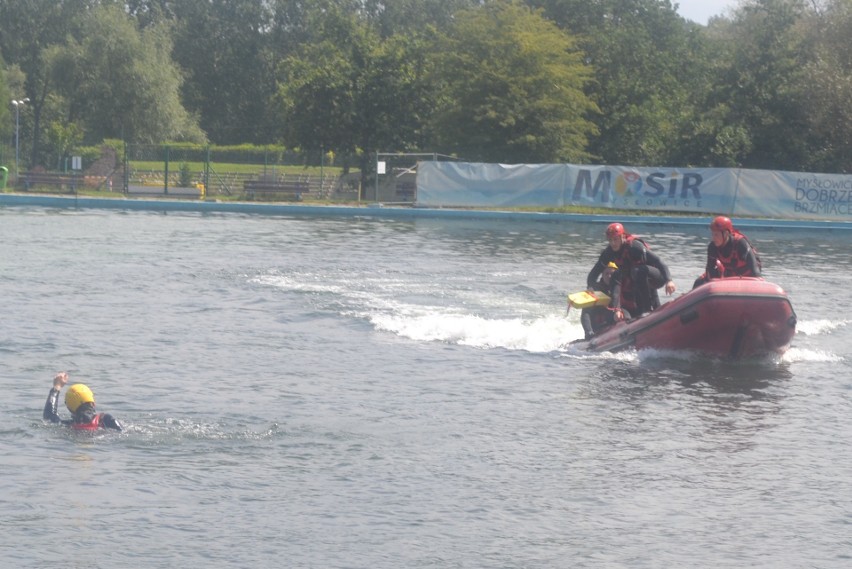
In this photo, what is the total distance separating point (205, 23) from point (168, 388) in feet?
250

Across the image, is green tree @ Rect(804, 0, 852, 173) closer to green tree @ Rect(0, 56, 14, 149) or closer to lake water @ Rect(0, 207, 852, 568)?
lake water @ Rect(0, 207, 852, 568)

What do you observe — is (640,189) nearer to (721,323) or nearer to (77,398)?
(721,323)

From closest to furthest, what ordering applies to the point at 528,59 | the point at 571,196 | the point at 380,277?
the point at 380,277 < the point at 571,196 < the point at 528,59

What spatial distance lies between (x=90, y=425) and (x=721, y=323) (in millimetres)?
7202

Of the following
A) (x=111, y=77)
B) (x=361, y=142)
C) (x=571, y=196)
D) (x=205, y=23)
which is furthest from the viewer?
(x=205, y=23)

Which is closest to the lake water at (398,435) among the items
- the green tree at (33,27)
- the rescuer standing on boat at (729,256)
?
the rescuer standing on boat at (729,256)

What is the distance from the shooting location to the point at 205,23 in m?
86.7

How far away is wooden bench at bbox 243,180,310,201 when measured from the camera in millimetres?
43969

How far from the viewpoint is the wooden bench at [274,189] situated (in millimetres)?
43969

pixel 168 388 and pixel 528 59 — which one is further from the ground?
pixel 528 59

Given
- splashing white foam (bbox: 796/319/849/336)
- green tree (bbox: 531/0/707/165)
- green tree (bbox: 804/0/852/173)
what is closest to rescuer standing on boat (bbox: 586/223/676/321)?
splashing white foam (bbox: 796/319/849/336)

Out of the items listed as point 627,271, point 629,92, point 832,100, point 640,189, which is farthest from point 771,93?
point 627,271

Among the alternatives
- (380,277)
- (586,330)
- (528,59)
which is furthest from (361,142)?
(586,330)

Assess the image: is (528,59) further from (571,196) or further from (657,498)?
(657,498)
